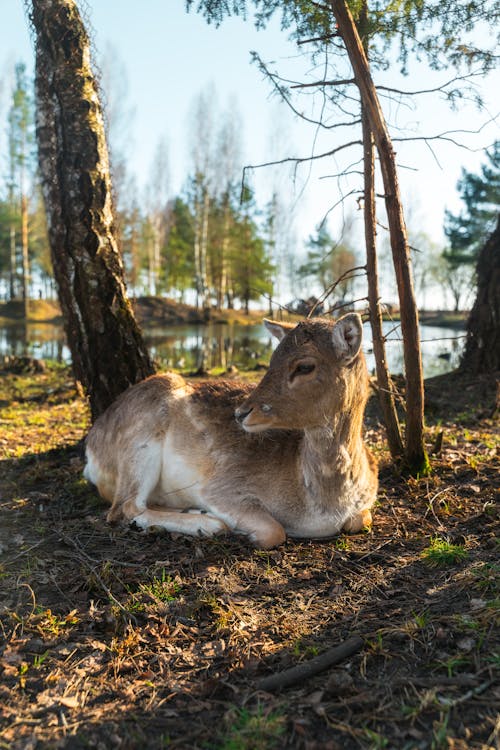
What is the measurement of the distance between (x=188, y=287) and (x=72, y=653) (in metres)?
68.1

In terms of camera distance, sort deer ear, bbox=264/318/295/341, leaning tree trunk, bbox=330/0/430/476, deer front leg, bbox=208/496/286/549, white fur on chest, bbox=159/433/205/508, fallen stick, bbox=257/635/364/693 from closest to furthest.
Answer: fallen stick, bbox=257/635/364/693, deer front leg, bbox=208/496/286/549, deer ear, bbox=264/318/295/341, white fur on chest, bbox=159/433/205/508, leaning tree trunk, bbox=330/0/430/476

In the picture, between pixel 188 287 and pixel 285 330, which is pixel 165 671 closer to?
pixel 285 330

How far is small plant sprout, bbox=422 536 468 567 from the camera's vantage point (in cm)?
452

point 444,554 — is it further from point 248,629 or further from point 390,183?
point 390,183

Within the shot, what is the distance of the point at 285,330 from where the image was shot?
5.29m

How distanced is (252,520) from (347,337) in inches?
68.6

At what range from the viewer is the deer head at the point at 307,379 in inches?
181

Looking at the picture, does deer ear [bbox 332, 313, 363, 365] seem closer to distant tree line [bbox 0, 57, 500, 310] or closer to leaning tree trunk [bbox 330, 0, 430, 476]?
leaning tree trunk [bbox 330, 0, 430, 476]

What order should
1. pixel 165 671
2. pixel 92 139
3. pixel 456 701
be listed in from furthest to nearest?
pixel 92 139, pixel 165 671, pixel 456 701

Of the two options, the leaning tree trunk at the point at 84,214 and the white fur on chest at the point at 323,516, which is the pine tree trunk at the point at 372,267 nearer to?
the white fur on chest at the point at 323,516

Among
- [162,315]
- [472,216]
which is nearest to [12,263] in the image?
[162,315]

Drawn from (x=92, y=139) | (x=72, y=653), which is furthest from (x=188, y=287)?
(x=72, y=653)

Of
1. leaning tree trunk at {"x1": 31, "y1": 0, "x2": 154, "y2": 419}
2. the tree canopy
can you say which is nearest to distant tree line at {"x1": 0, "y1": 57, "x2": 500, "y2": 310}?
the tree canopy

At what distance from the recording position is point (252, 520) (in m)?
4.98
